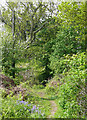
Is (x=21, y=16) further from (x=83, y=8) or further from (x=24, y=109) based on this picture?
(x=24, y=109)

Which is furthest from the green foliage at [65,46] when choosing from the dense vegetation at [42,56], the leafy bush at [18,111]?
the leafy bush at [18,111]

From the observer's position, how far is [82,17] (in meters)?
2.11

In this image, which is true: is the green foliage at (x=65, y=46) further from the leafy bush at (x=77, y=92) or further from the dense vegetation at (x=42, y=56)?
the leafy bush at (x=77, y=92)

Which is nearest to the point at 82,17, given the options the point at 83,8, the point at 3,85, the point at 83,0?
the point at 83,8

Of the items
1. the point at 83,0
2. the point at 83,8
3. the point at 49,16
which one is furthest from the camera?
the point at 49,16

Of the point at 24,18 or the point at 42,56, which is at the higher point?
the point at 24,18

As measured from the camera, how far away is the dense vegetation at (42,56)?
1.76m

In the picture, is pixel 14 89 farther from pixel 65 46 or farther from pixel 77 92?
pixel 65 46

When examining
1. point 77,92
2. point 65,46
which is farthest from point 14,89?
point 65,46

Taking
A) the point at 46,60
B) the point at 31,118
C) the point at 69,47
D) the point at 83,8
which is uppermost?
the point at 83,8

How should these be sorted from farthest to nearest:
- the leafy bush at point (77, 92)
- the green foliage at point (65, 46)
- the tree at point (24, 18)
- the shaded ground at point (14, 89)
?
1. the green foliage at point (65, 46)
2. the tree at point (24, 18)
3. the shaded ground at point (14, 89)
4. the leafy bush at point (77, 92)

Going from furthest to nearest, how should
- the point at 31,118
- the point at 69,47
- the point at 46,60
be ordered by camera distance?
the point at 46,60 < the point at 69,47 < the point at 31,118

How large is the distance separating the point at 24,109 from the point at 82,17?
6.10ft

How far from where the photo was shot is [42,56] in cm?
397
